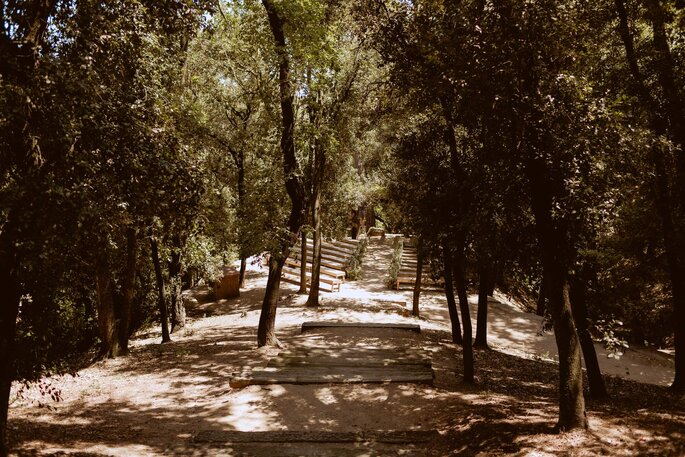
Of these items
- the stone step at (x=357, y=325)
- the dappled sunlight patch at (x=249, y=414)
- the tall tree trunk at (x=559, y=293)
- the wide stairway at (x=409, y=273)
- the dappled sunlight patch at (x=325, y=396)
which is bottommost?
the dappled sunlight patch at (x=249, y=414)

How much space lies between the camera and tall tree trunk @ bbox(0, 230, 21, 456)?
20.2 ft

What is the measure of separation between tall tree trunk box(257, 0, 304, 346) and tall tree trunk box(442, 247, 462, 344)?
427cm

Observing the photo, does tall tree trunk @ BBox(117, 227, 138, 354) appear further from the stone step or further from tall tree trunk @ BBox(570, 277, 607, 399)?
tall tree trunk @ BBox(570, 277, 607, 399)

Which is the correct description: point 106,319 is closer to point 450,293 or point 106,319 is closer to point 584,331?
point 450,293

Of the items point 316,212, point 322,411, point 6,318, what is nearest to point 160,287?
point 316,212

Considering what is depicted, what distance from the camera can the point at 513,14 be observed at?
263 inches

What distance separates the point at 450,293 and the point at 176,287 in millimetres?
10378

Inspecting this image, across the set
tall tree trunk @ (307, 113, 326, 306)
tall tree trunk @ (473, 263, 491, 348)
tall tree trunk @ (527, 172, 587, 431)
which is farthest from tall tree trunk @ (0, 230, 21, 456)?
tall tree trunk @ (307, 113, 326, 306)

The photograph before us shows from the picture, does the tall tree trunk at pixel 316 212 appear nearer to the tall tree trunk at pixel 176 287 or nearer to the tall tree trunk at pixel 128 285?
the tall tree trunk at pixel 176 287

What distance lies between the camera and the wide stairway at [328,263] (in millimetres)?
26266

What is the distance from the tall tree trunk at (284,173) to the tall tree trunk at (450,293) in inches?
168

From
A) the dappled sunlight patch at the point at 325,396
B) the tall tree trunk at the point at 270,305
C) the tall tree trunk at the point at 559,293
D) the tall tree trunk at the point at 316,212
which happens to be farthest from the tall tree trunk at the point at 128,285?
the tall tree trunk at the point at 559,293

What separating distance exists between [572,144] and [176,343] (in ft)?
46.1

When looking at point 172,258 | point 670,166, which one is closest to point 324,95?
point 172,258
